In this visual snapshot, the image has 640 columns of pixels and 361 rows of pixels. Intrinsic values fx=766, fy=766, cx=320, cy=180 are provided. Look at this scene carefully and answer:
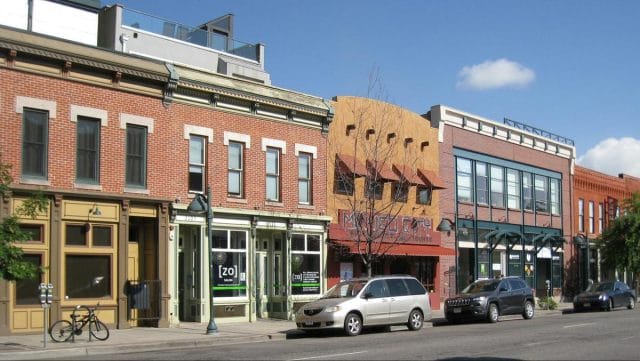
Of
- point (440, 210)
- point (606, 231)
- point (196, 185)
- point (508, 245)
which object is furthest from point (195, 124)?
point (606, 231)

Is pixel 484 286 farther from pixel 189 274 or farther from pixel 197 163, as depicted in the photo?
pixel 197 163

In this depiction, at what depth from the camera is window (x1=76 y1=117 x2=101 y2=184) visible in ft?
69.5

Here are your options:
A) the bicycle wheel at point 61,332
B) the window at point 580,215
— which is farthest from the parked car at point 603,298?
the bicycle wheel at point 61,332

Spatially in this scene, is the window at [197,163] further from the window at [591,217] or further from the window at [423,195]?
the window at [591,217]

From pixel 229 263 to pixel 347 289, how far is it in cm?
464

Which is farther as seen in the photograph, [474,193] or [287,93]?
[474,193]

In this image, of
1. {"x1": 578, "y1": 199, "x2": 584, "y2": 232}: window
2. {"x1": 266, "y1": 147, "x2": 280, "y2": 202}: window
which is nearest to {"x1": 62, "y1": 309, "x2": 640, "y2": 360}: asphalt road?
{"x1": 266, "y1": 147, "x2": 280, "y2": 202}: window

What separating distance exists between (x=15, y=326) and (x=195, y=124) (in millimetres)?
8089

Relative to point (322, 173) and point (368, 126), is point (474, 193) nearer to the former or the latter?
point (368, 126)

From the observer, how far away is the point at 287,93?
27.1 meters

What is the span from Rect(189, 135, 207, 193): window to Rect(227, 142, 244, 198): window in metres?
1.01

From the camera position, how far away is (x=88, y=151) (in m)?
21.3

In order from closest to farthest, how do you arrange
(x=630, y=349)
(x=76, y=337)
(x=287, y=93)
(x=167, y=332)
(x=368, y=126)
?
(x=630, y=349), (x=76, y=337), (x=167, y=332), (x=287, y=93), (x=368, y=126)

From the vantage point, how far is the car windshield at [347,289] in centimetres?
2152
